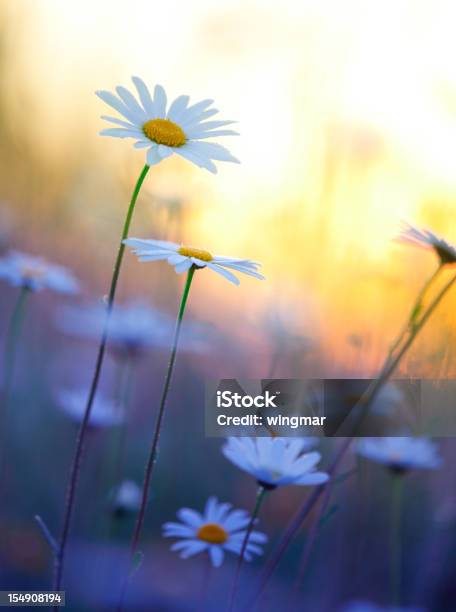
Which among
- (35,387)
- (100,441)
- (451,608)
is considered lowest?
(451,608)

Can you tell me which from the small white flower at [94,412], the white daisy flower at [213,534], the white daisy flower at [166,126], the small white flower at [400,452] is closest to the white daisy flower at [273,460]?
the white daisy flower at [213,534]

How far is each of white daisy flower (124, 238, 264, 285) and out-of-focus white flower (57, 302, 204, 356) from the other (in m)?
0.45

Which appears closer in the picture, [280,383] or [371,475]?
[280,383]

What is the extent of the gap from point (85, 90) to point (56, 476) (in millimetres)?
879

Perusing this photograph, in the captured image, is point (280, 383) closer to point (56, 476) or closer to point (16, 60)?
point (56, 476)

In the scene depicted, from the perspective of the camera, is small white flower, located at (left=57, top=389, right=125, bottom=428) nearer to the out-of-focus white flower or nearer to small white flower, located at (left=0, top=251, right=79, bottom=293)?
the out-of-focus white flower

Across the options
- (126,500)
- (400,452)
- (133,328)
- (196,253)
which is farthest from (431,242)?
(126,500)

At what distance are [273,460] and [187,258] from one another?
184mm

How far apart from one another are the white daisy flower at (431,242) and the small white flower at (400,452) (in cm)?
42

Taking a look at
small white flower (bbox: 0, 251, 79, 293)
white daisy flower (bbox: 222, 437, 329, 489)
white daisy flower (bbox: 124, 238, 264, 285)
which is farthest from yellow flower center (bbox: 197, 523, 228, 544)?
small white flower (bbox: 0, 251, 79, 293)

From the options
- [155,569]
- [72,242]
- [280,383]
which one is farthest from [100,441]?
[280,383]

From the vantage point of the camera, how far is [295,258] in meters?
1.52

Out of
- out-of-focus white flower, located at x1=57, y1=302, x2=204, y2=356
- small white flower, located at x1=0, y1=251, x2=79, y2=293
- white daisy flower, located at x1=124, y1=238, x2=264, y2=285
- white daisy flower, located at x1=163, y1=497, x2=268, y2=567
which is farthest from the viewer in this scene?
out-of-focus white flower, located at x1=57, y1=302, x2=204, y2=356

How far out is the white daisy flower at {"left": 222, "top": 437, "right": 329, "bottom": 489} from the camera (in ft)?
1.93
